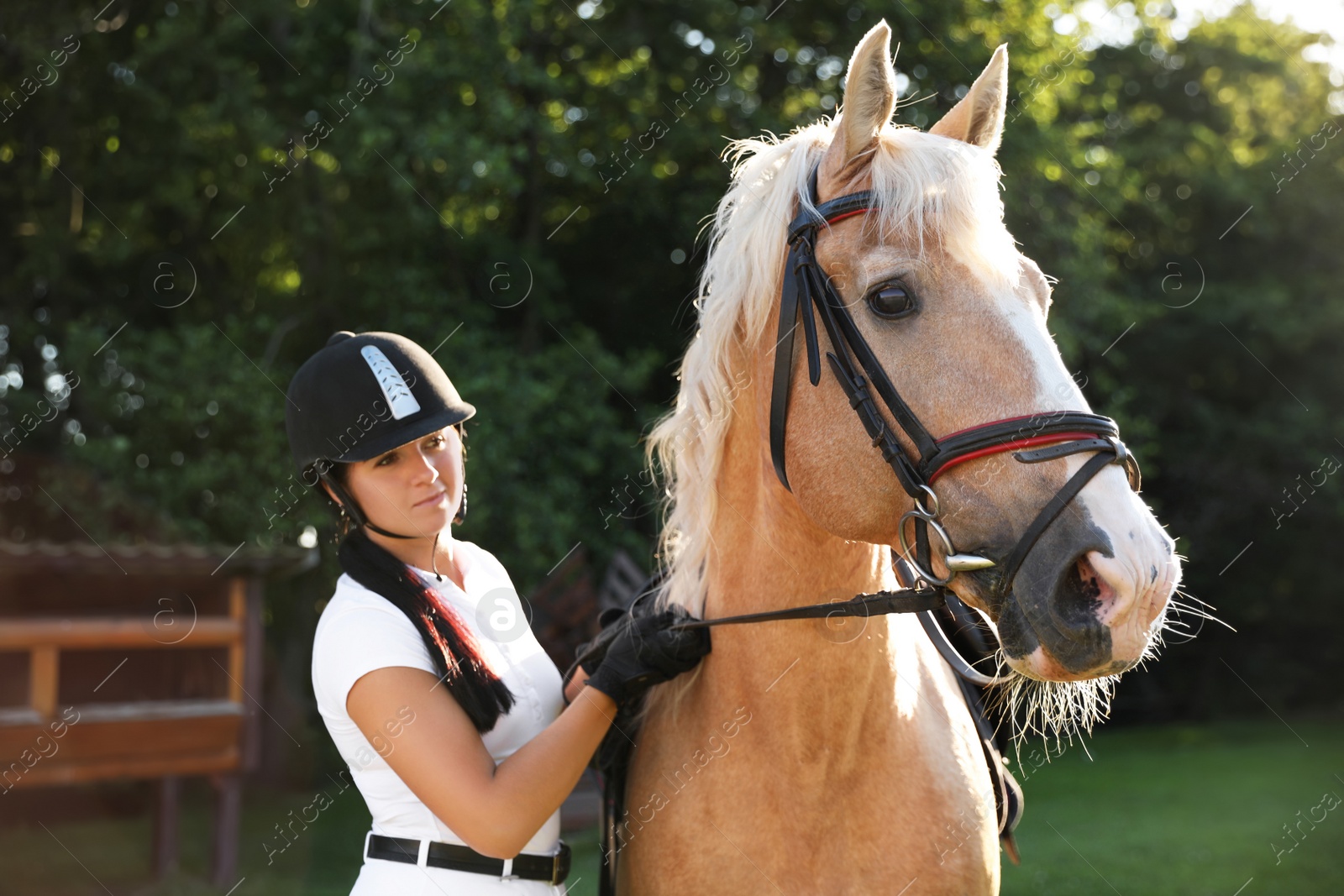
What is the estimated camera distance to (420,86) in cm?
840

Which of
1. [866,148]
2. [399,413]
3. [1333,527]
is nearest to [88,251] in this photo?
[399,413]

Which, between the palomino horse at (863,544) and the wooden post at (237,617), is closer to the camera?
the palomino horse at (863,544)

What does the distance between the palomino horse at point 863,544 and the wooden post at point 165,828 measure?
5671mm

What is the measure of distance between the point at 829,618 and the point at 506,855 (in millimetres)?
749

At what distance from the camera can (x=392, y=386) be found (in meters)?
2.06

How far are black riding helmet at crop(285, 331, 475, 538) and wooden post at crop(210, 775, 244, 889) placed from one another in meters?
5.56

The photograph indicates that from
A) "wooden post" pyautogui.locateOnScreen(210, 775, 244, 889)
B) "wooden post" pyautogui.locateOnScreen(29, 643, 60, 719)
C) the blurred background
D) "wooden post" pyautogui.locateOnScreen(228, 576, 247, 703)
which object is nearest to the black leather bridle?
the blurred background

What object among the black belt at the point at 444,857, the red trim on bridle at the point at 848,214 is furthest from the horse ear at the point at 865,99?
the black belt at the point at 444,857

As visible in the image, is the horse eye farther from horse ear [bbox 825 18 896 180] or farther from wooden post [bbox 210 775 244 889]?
wooden post [bbox 210 775 244 889]

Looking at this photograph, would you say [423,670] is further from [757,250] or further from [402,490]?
[757,250]

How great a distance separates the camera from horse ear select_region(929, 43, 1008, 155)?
201cm

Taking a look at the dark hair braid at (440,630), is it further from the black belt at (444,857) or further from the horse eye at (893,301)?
the horse eye at (893,301)

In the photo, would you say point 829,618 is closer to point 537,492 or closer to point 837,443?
point 837,443

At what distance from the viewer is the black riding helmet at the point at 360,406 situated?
2031 millimetres
